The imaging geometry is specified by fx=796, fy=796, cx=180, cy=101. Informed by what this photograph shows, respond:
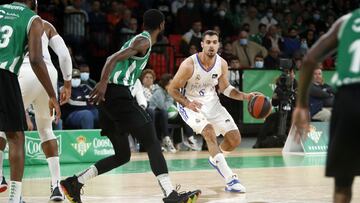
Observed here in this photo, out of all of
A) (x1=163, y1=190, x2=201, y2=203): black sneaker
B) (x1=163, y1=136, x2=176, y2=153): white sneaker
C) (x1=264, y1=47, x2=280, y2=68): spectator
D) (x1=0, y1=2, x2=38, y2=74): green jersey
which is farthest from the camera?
(x1=264, y1=47, x2=280, y2=68): spectator

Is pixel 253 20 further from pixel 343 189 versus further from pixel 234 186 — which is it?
pixel 343 189

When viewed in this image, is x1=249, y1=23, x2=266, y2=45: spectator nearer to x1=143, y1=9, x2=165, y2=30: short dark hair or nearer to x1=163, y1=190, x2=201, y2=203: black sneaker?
x1=143, y1=9, x2=165, y2=30: short dark hair

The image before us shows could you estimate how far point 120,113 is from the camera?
24.6 ft

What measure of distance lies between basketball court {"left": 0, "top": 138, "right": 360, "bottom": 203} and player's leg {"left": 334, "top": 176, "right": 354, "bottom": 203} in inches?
113

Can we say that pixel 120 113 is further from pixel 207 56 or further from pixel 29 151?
pixel 29 151

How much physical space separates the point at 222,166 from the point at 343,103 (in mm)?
4516

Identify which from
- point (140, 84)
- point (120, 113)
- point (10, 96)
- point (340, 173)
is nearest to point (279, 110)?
point (140, 84)

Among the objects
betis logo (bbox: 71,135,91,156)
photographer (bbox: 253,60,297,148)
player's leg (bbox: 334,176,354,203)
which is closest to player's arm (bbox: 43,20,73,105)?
player's leg (bbox: 334,176,354,203)

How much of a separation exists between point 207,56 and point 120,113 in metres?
2.55

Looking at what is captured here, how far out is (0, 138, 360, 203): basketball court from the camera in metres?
8.16

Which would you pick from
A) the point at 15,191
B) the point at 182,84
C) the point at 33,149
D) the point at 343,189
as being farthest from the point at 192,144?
the point at 343,189

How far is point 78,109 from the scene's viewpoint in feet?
48.8

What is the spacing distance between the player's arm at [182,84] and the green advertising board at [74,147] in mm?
3806

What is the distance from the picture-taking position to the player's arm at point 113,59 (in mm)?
7164
